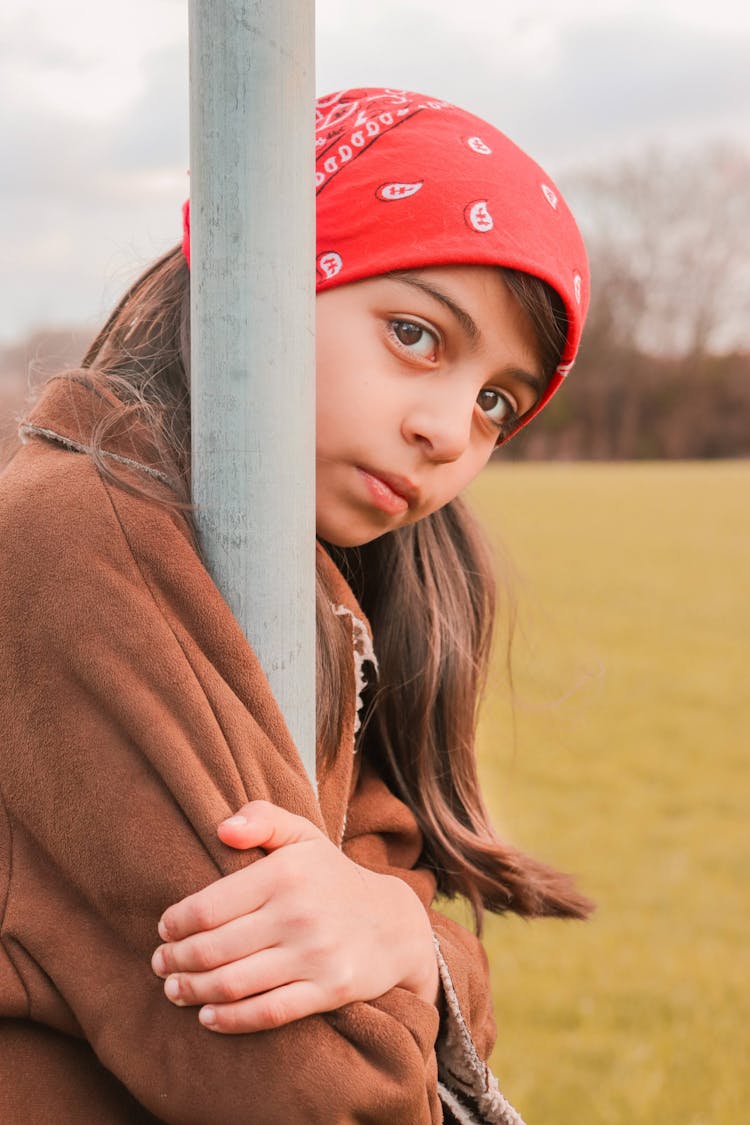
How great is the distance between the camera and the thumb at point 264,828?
0.99 meters

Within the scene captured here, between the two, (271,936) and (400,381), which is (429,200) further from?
(271,936)

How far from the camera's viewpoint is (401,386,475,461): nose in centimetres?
136

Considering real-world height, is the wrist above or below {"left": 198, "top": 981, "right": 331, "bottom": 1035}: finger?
below

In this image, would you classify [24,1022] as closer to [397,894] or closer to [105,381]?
[397,894]

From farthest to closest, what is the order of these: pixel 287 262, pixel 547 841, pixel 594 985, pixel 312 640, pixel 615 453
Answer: pixel 615 453
pixel 547 841
pixel 594 985
pixel 312 640
pixel 287 262

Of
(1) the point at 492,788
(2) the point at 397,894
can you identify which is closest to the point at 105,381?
(2) the point at 397,894

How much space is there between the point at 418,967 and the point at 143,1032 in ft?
0.95

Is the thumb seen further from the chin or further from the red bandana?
the red bandana

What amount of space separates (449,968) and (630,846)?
4.61m

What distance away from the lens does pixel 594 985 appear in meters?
4.37

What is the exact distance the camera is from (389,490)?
140 centimetres

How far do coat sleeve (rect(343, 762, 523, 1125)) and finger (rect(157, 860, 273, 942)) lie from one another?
1.13 ft

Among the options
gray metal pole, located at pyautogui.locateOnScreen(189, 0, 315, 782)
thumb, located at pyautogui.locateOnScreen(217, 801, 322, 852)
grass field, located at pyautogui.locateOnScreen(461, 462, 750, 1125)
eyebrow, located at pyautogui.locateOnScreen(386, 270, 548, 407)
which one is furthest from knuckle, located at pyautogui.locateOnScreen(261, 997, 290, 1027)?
grass field, located at pyautogui.locateOnScreen(461, 462, 750, 1125)

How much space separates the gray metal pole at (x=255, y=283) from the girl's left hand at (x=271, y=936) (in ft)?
0.61
